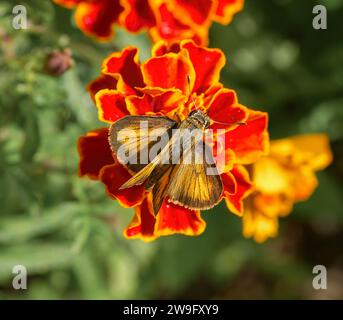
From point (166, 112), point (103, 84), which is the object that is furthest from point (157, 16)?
point (166, 112)

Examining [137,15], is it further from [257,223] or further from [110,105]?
[257,223]

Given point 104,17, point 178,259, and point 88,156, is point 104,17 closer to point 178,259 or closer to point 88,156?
point 88,156

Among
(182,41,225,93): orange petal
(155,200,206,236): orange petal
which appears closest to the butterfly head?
(182,41,225,93): orange petal

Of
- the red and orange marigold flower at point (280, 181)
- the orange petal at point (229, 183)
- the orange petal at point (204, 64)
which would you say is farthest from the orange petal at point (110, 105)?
the red and orange marigold flower at point (280, 181)

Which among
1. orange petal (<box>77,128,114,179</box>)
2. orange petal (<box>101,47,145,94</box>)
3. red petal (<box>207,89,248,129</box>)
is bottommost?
orange petal (<box>77,128,114,179</box>)

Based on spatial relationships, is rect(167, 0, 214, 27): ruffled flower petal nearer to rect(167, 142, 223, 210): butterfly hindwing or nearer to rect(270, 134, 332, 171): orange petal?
rect(167, 142, 223, 210): butterfly hindwing

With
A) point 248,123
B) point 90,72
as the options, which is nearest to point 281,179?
point 248,123
